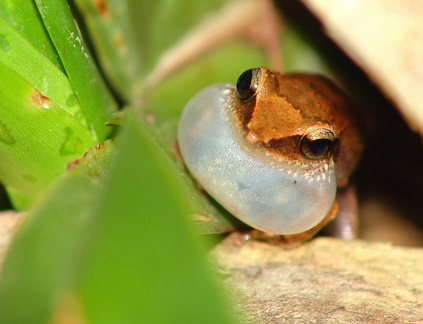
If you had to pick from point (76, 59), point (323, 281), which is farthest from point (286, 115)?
point (76, 59)

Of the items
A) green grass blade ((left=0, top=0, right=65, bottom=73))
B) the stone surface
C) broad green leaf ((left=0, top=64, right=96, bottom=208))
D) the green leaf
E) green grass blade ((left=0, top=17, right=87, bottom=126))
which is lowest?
the green leaf

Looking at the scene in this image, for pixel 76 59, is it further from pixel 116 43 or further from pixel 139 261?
pixel 139 261

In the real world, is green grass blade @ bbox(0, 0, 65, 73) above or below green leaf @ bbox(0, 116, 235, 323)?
above

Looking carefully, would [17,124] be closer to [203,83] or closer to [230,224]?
[230,224]

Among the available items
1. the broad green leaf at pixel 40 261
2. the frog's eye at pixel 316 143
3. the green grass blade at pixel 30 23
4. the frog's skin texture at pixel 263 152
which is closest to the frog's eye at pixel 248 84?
the frog's skin texture at pixel 263 152

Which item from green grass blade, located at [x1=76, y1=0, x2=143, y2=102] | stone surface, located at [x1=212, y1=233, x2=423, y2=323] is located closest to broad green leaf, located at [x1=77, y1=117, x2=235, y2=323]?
stone surface, located at [x1=212, y1=233, x2=423, y2=323]

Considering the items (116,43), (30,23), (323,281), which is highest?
(116,43)

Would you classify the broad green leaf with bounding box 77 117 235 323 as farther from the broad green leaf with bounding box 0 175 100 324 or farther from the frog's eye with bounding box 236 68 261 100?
the frog's eye with bounding box 236 68 261 100

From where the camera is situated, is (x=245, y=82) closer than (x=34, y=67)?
No

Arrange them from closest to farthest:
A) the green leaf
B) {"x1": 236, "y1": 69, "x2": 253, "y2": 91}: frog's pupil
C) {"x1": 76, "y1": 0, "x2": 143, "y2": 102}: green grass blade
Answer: the green leaf, {"x1": 236, "y1": 69, "x2": 253, "y2": 91}: frog's pupil, {"x1": 76, "y1": 0, "x2": 143, "y2": 102}: green grass blade
